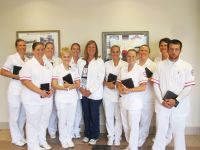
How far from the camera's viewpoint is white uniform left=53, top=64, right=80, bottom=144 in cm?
420

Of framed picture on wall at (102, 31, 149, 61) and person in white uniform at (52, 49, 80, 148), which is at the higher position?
framed picture on wall at (102, 31, 149, 61)

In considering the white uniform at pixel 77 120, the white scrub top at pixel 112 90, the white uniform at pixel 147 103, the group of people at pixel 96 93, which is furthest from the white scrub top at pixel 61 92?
the white uniform at pixel 147 103

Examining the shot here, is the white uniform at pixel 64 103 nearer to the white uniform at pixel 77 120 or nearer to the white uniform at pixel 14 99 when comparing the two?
the white uniform at pixel 77 120

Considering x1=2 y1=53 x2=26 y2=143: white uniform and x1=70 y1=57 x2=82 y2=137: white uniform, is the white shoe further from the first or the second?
x1=2 y1=53 x2=26 y2=143: white uniform

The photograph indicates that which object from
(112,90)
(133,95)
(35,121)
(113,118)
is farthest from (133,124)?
(35,121)

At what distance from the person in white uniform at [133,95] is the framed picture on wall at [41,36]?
Result: 173 centimetres

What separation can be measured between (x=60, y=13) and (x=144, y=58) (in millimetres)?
1910

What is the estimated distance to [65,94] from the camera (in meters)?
4.21

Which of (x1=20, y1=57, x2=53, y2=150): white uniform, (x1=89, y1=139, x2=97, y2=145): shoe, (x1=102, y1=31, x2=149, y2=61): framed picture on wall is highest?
(x1=102, y1=31, x2=149, y2=61): framed picture on wall

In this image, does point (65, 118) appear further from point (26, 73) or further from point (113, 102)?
point (26, 73)

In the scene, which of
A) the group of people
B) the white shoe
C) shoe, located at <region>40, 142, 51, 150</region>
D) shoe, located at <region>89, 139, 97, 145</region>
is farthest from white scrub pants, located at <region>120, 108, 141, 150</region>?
shoe, located at <region>40, 142, 51, 150</region>

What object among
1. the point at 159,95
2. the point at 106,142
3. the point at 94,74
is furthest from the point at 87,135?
the point at 159,95

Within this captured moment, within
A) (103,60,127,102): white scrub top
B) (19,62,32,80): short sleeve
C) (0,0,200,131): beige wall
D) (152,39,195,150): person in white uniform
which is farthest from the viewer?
(0,0,200,131): beige wall

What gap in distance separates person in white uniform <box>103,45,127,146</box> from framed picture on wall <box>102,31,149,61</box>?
587 mm
